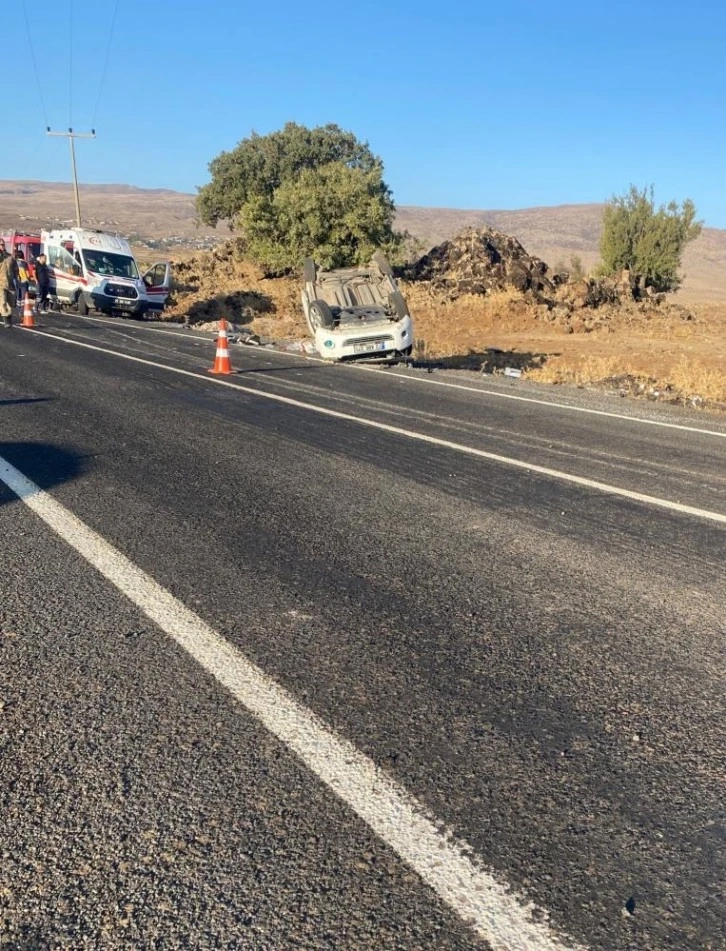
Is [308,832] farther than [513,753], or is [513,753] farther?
[513,753]

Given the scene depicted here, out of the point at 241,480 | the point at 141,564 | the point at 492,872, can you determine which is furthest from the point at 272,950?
the point at 241,480

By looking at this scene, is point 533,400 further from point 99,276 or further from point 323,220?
point 323,220

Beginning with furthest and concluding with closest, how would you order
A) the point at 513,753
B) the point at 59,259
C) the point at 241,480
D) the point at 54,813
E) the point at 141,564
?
the point at 59,259, the point at 241,480, the point at 141,564, the point at 513,753, the point at 54,813

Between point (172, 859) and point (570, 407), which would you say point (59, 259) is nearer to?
point (570, 407)

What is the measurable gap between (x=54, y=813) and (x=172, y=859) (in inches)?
16.8

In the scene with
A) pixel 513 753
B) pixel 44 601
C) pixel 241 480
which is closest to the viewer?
pixel 513 753

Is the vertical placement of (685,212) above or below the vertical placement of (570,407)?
above

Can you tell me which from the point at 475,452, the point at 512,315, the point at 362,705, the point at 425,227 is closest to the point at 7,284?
the point at 475,452

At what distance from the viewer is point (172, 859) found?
91.1 inches

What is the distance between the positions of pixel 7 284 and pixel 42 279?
10657 millimetres

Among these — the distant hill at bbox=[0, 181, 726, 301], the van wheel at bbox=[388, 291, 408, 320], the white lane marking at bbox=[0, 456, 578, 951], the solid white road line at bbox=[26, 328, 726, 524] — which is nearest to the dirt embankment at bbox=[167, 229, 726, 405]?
the van wheel at bbox=[388, 291, 408, 320]

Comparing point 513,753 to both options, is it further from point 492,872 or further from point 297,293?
point 297,293

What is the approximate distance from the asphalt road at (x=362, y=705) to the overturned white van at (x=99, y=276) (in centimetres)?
2187

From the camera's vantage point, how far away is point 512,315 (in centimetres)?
3042
